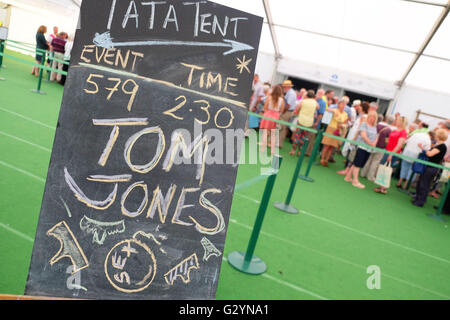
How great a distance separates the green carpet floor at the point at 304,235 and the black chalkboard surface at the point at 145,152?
1.33 m

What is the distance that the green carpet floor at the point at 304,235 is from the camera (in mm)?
2977

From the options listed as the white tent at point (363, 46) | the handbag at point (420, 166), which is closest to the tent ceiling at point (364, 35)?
the white tent at point (363, 46)

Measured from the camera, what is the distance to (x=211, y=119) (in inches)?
59.8

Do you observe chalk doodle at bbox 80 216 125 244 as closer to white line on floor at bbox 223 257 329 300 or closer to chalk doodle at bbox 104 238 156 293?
chalk doodle at bbox 104 238 156 293

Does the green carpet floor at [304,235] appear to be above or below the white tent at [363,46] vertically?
below

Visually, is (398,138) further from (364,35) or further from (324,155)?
(364,35)

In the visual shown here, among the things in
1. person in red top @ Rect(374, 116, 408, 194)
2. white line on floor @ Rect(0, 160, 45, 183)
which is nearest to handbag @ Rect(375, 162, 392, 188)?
person in red top @ Rect(374, 116, 408, 194)

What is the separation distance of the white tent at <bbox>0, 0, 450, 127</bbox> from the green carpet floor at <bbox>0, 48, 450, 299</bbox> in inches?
212

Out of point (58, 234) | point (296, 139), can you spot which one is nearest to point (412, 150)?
point (296, 139)

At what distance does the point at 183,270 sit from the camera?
149 centimetres

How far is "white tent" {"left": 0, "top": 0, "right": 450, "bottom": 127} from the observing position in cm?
945

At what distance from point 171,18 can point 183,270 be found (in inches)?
42.2

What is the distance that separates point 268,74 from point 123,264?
1380cm

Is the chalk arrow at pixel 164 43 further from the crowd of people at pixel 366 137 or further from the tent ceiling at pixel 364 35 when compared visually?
the tent ceiling at pixel 364 35
